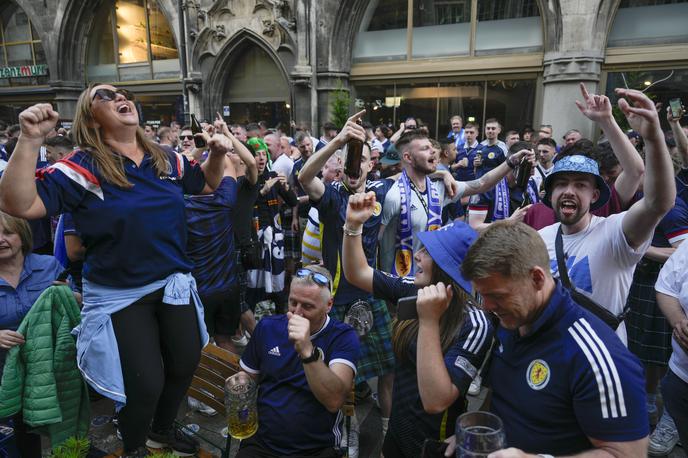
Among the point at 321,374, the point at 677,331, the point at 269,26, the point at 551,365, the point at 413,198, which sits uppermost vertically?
the point at 269,26

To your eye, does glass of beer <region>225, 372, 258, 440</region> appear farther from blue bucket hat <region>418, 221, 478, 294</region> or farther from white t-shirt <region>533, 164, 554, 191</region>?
white t-shirt <region>533, 164, 554, 191</region>

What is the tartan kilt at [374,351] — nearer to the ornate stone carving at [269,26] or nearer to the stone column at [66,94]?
the ornate stone carving at [269,26]

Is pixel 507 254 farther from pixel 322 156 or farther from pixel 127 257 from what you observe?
pixel 322 156

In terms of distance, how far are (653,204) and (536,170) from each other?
397cm

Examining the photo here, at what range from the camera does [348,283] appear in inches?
128

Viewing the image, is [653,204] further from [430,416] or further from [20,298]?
[20,298]

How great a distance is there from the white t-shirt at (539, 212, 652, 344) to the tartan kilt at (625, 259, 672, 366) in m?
1.31

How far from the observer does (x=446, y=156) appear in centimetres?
652

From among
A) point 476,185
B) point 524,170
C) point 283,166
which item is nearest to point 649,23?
point 524,170

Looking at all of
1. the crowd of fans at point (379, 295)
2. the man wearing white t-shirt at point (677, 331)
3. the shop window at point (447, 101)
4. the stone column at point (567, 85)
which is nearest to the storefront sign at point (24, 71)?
the shop window at point (447, 101)

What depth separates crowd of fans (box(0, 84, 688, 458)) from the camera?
1.43 meters

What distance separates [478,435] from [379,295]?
51.9 inches

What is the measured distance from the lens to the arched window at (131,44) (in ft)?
56.9

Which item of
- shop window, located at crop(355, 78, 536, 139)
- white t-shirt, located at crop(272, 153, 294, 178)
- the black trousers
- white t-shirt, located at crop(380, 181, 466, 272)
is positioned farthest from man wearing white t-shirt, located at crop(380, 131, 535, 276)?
shop window, located at crop(355, 78, 536, 139)
